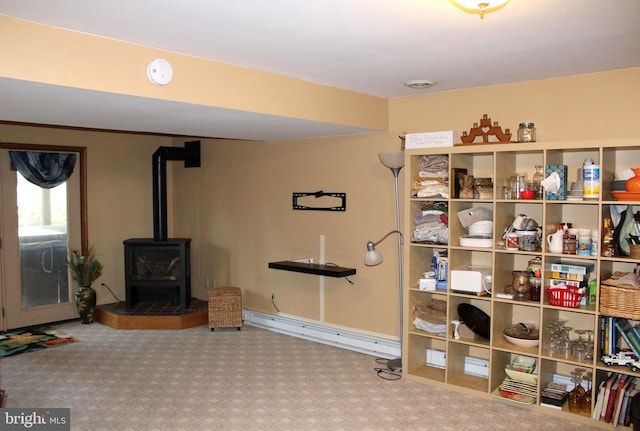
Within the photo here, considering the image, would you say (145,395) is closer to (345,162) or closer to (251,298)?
(251,298)

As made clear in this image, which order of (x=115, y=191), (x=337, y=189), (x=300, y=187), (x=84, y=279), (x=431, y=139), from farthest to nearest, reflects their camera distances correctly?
(x=115, y=191) < (x=84, y=279) < (x=300, y=187) < (x=337, y=189) < (x=431, y=139)

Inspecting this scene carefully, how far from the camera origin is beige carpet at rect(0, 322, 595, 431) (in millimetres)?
3529

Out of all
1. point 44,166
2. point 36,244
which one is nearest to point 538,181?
point 44,166

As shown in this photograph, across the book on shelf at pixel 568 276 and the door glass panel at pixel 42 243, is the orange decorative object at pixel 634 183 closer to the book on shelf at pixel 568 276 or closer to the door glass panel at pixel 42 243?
the book on shelf at pixel 568 276

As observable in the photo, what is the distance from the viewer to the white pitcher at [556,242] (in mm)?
3586

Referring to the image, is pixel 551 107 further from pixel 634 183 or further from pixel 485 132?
pixel 634 183

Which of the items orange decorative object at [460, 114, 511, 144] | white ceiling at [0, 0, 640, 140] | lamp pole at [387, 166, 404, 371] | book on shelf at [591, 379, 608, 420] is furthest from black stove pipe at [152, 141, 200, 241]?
book on shelf at [591, 379, 608, 420]

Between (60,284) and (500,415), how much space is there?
489cm

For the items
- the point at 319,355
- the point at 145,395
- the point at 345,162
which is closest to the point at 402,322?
the point at 319,355

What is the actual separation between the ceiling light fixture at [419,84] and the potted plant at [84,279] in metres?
4.10

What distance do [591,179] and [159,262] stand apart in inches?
177

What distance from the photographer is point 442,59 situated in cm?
323

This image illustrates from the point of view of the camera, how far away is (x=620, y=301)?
3328 millimetres

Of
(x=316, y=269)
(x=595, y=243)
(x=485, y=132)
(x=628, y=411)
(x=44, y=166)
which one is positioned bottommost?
(x=628, y=411)
